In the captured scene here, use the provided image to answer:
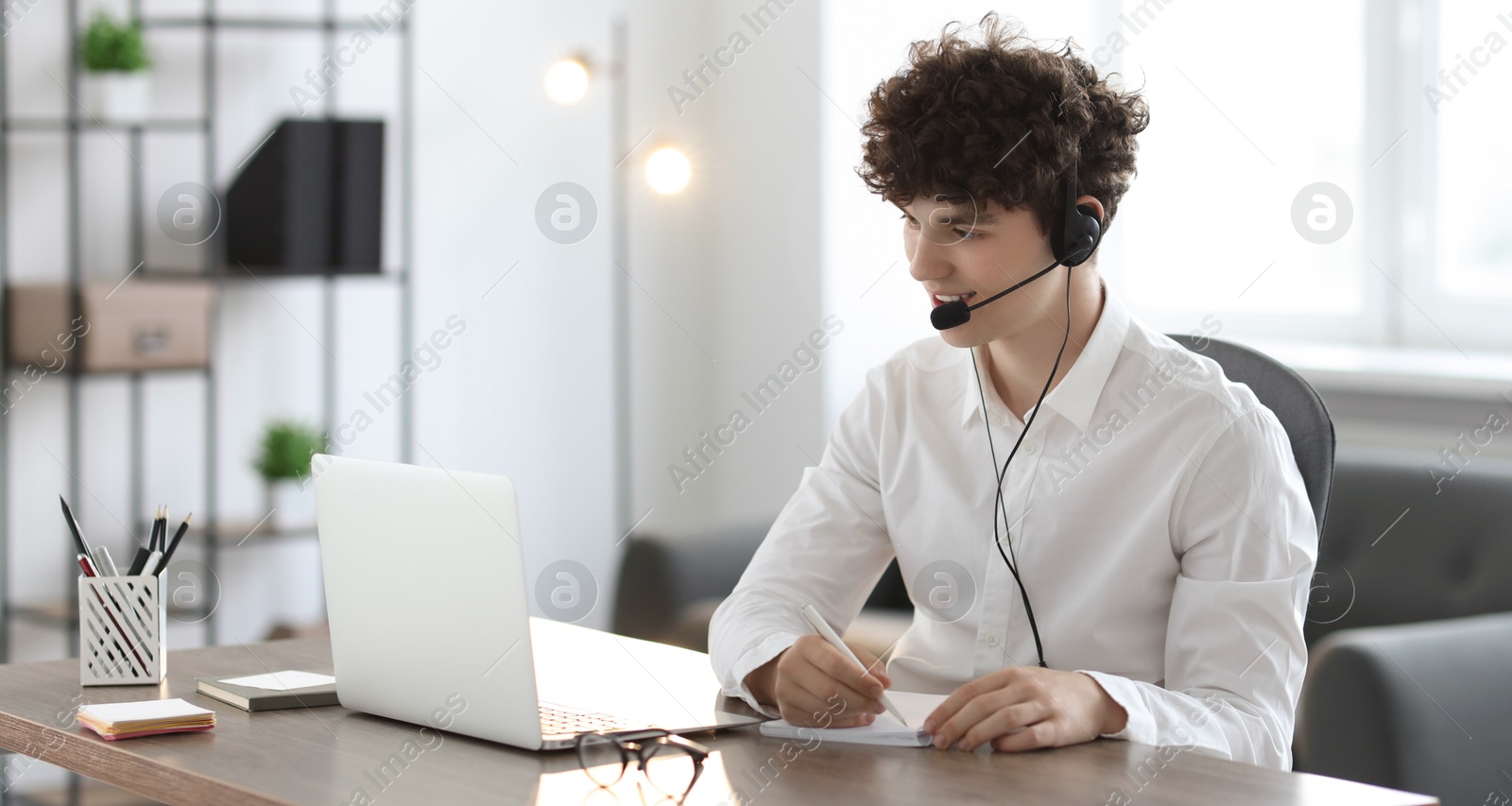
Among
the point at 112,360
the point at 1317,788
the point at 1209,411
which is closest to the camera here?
the point at 1317,788

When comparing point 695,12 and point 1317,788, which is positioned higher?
point 695,12

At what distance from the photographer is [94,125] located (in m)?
2.93

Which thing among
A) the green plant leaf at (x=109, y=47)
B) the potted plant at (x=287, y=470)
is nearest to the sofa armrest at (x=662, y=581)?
the potted plant at (x=287, y=470)

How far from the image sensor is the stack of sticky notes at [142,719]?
1162 millimetres

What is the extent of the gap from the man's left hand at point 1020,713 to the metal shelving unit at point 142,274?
84.6 inches

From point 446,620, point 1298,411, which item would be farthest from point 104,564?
point 1298,411

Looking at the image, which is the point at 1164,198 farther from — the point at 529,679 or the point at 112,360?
the point at 529,679

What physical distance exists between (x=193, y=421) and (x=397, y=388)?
461 millimetres

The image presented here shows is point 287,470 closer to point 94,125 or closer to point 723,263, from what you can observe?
point 94,125

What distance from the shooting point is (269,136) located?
3047 millimetres

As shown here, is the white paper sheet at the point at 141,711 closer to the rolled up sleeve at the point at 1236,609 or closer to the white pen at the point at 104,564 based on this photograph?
the white pen at the point at 104,564

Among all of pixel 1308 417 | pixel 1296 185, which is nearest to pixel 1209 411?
pixel 1308 417

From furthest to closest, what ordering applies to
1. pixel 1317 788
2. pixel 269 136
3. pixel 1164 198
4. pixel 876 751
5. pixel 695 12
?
1. pixel 695 12
2. pixel 1164 198
3. pixel 269 136
4. pixel 876 751
5. pixel 1317 788

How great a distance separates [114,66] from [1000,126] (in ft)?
6.90
